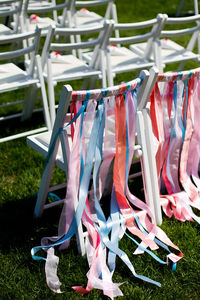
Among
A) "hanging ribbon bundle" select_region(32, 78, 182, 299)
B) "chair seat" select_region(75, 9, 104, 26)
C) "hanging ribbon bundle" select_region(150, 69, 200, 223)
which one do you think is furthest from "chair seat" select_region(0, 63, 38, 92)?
"chair seat" select_region(75, 9, 104, 26)

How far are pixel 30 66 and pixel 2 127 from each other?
2.81ft

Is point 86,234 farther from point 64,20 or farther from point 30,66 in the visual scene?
point 64,20

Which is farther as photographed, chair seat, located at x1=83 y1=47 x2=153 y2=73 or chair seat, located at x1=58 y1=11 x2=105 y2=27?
chair seat, located at x1=58 y1=11 x2=105 y2=27

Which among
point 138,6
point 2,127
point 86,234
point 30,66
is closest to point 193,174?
point 86,234

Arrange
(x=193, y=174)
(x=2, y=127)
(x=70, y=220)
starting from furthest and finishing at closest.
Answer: (x=2, y=127)
(x=193, y=174)
(x=70, y=220)

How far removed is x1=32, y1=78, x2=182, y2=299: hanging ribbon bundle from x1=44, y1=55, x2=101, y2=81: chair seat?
1325 mm

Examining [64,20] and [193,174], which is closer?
[193,174]

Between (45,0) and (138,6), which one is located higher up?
(45,0)

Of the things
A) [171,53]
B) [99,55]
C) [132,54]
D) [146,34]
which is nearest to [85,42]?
[99,55]

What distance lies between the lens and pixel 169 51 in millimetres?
5820

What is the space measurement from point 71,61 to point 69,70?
0.83ft

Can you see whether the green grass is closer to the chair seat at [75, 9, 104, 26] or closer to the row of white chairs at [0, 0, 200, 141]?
the row of white chairs at [0, 0, 200, 141]

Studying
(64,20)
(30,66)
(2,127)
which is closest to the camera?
(30,66)

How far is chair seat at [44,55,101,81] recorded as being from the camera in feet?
15.9
